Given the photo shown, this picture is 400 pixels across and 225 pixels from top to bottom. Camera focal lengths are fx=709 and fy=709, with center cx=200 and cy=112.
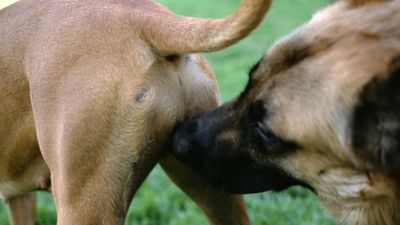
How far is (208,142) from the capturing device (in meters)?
3.03

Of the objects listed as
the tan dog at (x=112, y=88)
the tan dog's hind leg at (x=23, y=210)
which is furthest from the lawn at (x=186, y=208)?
the tan dog at (x=112, y=88)

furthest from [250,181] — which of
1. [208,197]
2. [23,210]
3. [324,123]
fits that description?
[23,210]

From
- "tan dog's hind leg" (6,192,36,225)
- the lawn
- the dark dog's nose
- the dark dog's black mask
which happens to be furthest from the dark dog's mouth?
"tan dog's hind leg" (6,192,36,225)

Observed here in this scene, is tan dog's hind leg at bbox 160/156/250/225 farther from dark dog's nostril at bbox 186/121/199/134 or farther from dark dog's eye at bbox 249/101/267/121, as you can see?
dark dog's eye at bbox 249/101/267/121

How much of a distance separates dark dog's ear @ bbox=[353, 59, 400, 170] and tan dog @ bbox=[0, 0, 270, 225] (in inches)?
22.6

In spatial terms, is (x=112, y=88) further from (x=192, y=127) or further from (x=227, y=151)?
(x=227, y=151)

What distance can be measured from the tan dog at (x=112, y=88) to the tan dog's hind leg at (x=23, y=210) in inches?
49.2

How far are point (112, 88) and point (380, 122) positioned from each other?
105 centimetres

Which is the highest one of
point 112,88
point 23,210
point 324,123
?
point 324,123

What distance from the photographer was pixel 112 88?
111 inches

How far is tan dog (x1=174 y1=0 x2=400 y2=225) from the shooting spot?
8.27ft

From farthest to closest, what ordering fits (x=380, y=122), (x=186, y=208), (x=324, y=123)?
1. (x=186, y=208)
2. (x=324, y=123)
3. (x=380, y=122)

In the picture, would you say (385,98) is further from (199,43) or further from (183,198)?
(183,198)

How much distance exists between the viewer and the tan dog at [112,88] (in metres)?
2.83
